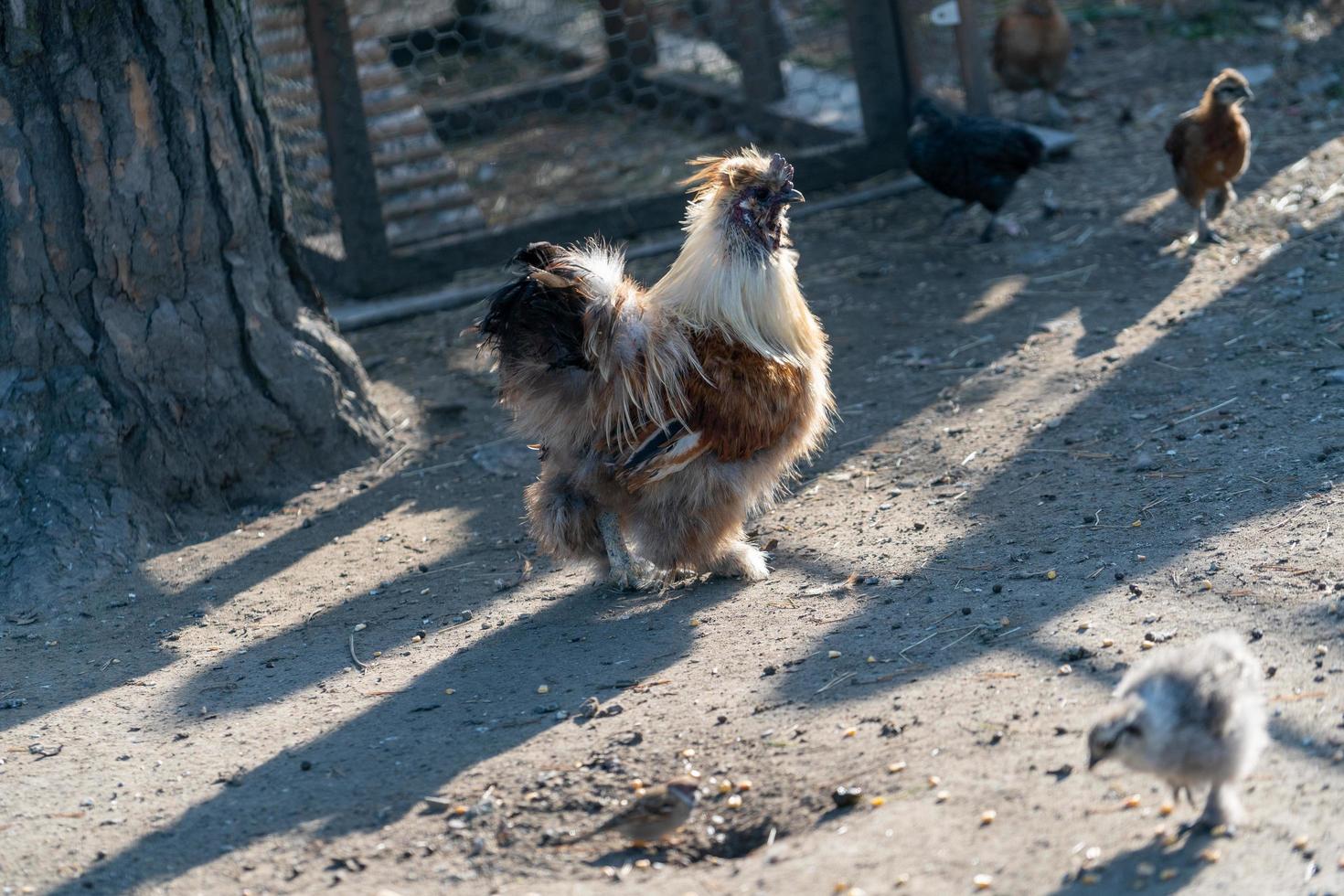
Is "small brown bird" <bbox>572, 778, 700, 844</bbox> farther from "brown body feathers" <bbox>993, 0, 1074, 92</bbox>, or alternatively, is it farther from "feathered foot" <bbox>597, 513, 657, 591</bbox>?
"brown body feathers" <bbox>993, 0, 1074, 92</bbox>

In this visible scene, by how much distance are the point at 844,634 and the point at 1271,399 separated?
2.33 meters

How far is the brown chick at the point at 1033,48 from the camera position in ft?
30.1

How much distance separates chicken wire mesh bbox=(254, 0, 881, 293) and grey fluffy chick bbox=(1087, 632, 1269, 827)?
581 centimetres

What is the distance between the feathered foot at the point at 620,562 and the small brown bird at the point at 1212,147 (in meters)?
4.08

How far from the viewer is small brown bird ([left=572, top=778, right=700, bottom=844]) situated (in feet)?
10.5

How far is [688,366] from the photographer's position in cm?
437

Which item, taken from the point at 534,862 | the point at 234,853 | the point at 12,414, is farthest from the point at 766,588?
the point at 12,414

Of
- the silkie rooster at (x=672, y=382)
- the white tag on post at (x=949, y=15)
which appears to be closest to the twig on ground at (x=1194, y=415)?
the silkie rooster at (x=672, y=382)

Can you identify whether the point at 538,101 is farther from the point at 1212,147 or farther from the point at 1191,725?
the point at 1191,725

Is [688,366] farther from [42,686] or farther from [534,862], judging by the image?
[42,686]

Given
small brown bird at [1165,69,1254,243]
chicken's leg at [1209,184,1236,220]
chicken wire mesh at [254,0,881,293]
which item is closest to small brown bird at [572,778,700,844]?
chicken wire mesh at [254,0,881,293]

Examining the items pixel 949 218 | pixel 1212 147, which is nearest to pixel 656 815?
pixel 1212 147

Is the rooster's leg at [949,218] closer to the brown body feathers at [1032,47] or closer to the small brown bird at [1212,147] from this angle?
the small brown bird at [1212,147]

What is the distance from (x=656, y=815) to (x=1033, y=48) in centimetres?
750
